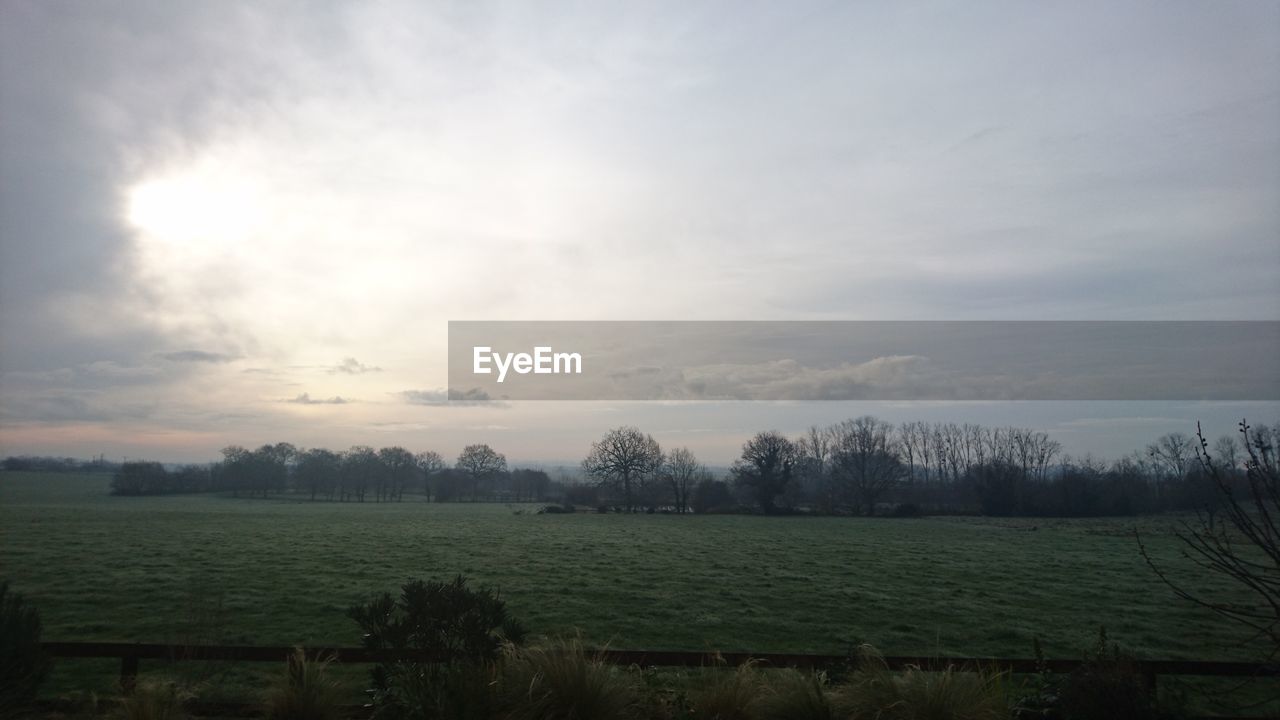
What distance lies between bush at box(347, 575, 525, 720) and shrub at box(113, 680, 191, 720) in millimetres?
1619

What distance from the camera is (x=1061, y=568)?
27.1 meters

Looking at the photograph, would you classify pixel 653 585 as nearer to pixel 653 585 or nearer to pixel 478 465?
pixel 653 585

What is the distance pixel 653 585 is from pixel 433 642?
15328 mm

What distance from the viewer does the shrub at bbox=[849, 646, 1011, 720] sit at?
244 inches

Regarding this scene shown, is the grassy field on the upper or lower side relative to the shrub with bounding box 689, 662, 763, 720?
lower

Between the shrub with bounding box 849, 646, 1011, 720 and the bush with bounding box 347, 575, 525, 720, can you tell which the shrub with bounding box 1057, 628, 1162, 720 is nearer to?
the shrub with bounding box 849, 646, 1011, 720

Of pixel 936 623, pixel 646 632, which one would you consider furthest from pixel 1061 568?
pixel 646 632

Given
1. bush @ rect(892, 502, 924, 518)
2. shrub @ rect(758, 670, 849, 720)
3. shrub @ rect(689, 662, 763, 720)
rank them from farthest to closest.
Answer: bush @ rect(892, 502, 924, 518)
shrub @ rect(689, 662, 763, 720)
shrub @ rect(758, 670, 849, 720)

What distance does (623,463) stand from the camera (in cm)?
7962

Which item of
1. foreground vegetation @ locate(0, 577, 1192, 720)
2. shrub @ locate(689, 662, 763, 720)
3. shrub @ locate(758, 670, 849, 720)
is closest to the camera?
foreground vegetation @ locate(0, 577, 1192, 720)

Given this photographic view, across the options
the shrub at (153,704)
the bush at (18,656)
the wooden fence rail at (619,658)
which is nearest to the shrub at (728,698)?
the wooden fence rail at (619,658)

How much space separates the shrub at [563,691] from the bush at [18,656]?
4978mm

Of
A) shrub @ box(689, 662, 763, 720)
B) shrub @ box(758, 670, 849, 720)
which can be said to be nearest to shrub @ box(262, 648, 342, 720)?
shrub @ box(689, 662, 763, 720)

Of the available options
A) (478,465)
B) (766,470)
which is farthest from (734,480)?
(478,465)
